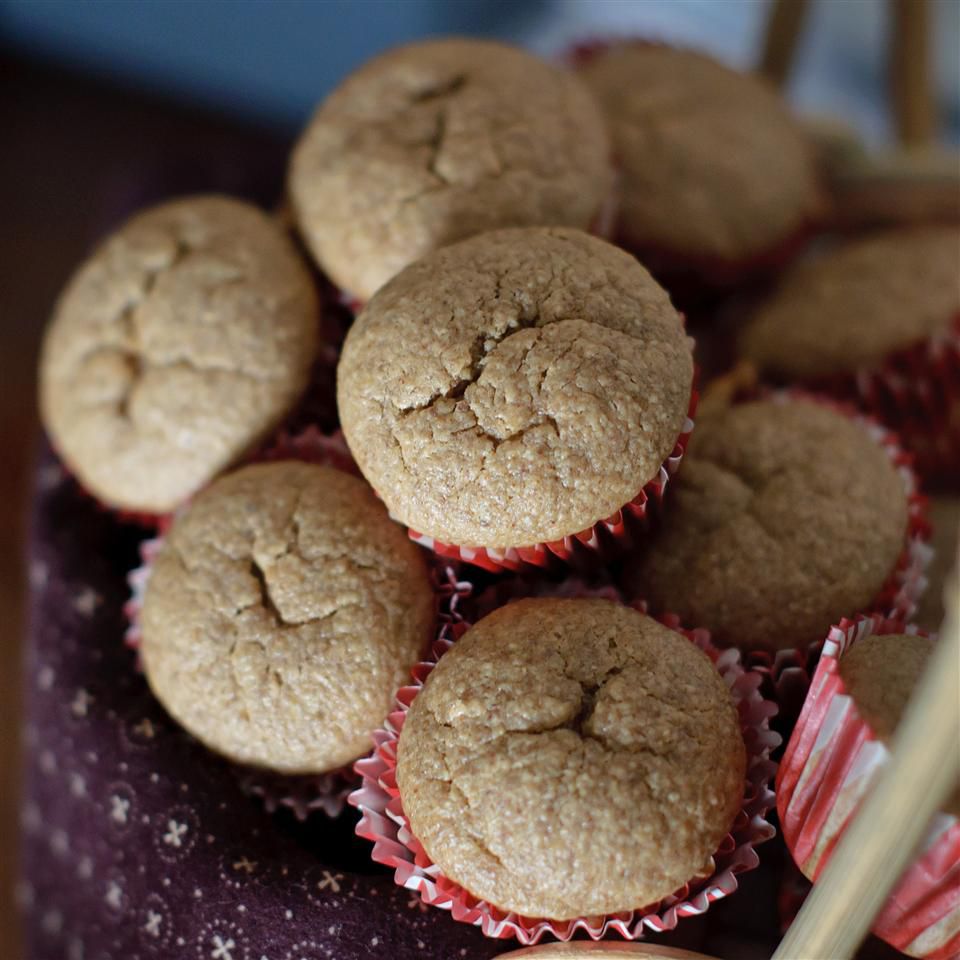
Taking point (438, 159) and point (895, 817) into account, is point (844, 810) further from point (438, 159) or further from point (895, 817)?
point (438, 159)

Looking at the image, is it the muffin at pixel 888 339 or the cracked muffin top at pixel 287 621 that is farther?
the muffin at pixel 888 339

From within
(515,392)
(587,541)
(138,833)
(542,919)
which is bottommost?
(138,833)

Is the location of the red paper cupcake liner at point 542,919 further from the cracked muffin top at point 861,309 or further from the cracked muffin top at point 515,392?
the cracked muffin top at point 861,309

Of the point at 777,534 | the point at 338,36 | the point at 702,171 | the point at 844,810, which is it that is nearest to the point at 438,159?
the point at 702,171

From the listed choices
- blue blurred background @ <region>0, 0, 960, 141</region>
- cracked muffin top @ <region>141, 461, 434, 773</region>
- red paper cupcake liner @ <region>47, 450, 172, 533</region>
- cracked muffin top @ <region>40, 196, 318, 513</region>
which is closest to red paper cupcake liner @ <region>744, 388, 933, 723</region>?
cracked muffin top @ <region>141, 461, 434, 773</region>

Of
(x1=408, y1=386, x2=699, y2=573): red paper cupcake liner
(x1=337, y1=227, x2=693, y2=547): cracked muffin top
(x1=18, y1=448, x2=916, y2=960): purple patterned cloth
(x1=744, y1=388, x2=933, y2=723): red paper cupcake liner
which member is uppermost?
(x1=337, y1=227, x2=693, y2=547): cracked muffin top

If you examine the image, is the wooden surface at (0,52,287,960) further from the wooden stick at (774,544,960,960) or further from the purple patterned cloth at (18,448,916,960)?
the wooden stick at (774,544,960,960)

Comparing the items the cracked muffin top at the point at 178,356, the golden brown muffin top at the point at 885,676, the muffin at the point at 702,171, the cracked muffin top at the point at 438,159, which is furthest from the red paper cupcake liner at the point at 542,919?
the muffin at the point at 702,171
